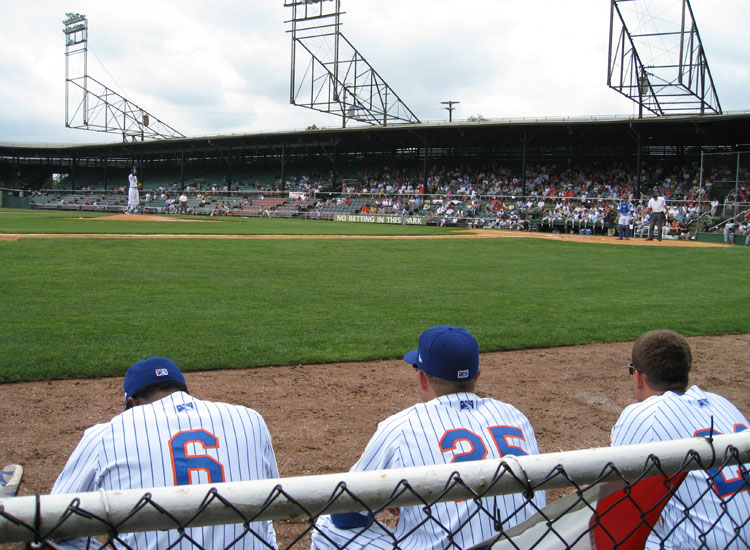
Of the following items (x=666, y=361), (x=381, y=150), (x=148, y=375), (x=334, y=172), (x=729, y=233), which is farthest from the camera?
(x=381, y=150)

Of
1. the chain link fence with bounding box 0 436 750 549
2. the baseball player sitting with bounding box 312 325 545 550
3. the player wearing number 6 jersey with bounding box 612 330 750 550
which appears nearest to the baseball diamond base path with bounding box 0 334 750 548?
the baseball player sitting with bounding box 312 325 545 550

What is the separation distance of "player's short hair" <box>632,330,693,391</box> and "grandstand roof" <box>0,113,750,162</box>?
33518 mm

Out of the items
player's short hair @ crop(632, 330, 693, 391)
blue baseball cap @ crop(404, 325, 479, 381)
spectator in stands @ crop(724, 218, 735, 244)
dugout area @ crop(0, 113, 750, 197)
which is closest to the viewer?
blue baseball cap @ crop(404, 325, 479, 381)

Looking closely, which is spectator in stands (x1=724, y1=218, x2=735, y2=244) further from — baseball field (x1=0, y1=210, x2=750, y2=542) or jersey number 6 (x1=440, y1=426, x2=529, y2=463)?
jersey number 6 (x1=440, y1=426, x2=529, y2=463)

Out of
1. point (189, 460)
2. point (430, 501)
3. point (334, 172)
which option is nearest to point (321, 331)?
point (189, 460)

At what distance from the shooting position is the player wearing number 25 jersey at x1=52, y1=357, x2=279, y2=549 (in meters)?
2.40

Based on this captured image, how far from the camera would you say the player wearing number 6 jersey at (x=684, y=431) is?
2.43m

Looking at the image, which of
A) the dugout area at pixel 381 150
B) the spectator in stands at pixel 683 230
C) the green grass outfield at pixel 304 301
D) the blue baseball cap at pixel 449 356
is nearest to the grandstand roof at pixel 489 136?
the dugout area at pixel 381 150

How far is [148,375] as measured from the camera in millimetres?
2812

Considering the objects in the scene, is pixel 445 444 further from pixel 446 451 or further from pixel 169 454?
pixel 169 454

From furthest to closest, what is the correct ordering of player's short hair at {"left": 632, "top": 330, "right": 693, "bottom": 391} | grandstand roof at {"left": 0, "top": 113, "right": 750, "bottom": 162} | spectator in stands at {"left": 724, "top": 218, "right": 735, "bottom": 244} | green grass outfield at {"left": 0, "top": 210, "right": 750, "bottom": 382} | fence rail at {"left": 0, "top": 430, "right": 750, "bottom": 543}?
grandstand roof at {"left": 0, "top": 113, "right": 750, "bottom": 162}
spectator in stands at {"left": 724, "top": 218, "right": 735, "bottom": 244}
green grass outfield at {"left": 0, "top": 210, "right": 750, "bottom": 382}
player's short hair at {"left": 632, "top": 330, "right": 693, "bottom": 391}
fence rail at {"left": 0, "top": 430, "right": 750, "bottom": 543}

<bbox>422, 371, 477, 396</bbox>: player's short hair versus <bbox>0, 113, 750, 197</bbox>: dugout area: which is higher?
<bbox>0, 113, 750, 197</bbox>: dugout area

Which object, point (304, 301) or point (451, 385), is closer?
point (451, 385)

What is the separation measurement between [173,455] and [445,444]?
3.45ft
